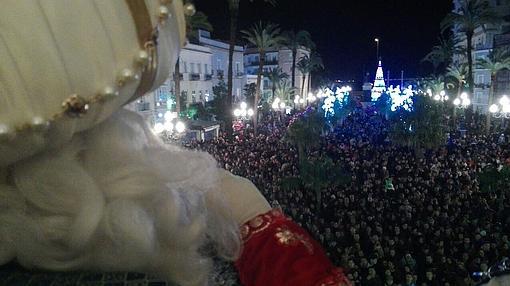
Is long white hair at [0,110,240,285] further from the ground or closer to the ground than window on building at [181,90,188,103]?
closer to the ground

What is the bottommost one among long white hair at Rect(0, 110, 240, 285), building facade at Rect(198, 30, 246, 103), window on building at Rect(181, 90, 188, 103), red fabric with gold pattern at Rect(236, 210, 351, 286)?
red fabric with gold pattern at Rect(236, 210, 351, 286)

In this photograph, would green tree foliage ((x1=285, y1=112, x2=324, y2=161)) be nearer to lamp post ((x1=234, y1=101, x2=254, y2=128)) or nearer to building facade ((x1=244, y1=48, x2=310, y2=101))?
lamp post ((x1=234, y1=101, x2=254, y2=128))

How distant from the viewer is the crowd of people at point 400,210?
9078 mm

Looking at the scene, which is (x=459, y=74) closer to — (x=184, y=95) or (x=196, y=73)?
(x=196, y=73)

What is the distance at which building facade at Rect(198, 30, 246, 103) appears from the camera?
157 feet

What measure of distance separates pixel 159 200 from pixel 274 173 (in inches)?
627

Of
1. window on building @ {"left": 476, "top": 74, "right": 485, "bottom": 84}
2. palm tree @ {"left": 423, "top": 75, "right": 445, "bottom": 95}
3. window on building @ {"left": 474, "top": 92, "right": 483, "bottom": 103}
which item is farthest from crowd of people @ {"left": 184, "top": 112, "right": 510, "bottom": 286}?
window on building @ {"left": 474, "top": 92, "right": 483, "bottom": 103}

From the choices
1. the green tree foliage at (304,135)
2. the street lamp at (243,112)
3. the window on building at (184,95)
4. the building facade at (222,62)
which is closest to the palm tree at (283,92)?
the building facade at (222,62)

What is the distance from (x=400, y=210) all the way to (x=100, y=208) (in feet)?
38.7

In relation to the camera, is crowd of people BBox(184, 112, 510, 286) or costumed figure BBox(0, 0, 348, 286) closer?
costumed figure BBox(0, 0, 348, 286)

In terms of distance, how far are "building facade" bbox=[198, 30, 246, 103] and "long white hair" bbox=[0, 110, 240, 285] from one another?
1769 inches

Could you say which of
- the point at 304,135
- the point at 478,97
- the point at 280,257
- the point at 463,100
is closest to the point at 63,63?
the point at 280,257

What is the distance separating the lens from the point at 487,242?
1018cm

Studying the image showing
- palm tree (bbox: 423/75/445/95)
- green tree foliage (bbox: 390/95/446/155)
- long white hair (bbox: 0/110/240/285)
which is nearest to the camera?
long white hair (bbox: 0/110/240/285)
